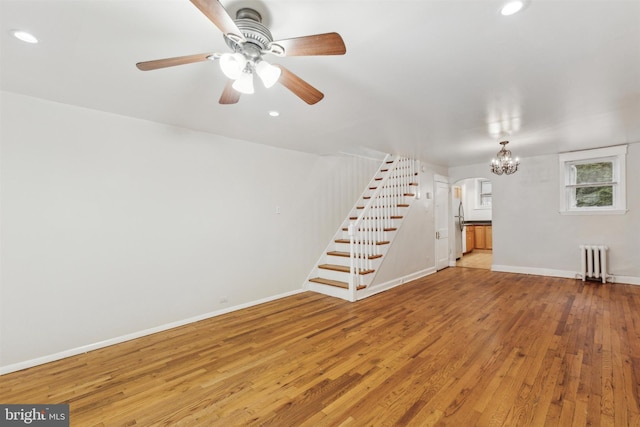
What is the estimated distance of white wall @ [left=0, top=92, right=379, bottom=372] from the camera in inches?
96.0


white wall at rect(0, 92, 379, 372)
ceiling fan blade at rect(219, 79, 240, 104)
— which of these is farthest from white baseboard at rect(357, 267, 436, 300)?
ceiling fan blade at rect(219, 79, 240, 104)

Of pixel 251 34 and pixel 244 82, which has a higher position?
pixel 251 34

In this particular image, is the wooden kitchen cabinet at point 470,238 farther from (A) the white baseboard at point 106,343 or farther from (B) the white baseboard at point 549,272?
(A) the white baseboard at point 106,343

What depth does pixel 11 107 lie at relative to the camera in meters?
2.40

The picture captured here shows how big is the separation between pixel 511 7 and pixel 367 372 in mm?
2588

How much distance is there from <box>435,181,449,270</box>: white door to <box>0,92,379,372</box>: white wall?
12.3 feet

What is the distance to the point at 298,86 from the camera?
1808 millimetres

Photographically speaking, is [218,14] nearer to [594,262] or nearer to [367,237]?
[367,237]

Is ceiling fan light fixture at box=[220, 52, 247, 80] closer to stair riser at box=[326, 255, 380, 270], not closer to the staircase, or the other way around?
the staircase

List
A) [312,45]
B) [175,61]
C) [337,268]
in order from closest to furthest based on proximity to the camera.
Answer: [312,45] → [175,61] → [337,268]

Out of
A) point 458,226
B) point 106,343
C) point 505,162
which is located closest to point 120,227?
point 106,343

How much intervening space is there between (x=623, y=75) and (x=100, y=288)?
16.6 feet

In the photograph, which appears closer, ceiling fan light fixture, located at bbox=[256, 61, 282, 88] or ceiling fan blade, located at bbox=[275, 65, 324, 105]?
ceiling fan light fixture, located at bbox=[256, 61, 282, 88]

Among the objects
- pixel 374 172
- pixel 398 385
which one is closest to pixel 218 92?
pixel 398 385
